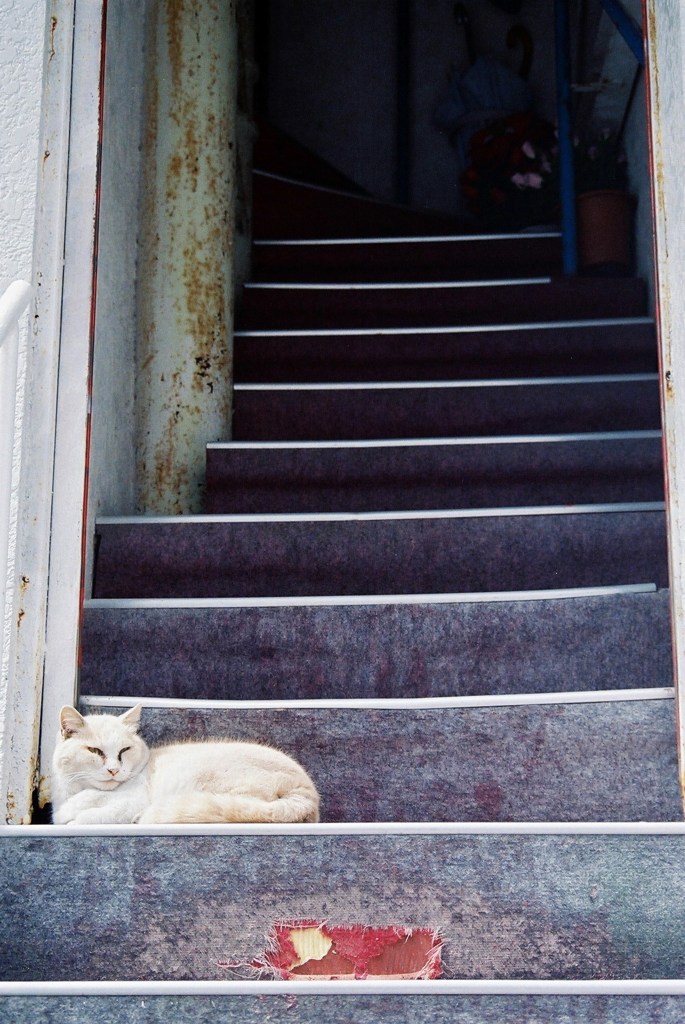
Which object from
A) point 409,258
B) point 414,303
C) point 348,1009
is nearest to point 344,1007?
point 348,1009

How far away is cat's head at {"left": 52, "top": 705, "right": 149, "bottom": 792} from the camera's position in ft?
5.16

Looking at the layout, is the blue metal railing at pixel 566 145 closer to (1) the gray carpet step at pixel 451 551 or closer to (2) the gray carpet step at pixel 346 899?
(1) the gray carpet step at pixel 451 551

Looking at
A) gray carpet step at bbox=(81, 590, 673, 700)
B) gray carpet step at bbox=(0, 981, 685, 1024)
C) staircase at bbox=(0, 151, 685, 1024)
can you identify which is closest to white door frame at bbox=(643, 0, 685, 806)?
staircase at bbox=(0, 151, 685, 1024)

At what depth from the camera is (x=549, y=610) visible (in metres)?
1.89

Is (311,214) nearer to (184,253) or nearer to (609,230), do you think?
(609,230)

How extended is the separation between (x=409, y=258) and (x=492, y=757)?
2378 millimetres

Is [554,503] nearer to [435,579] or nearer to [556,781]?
[435,579]

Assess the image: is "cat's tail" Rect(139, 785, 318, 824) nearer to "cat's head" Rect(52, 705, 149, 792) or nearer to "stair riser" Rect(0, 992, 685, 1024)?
"cat's head" Rect(52, 705, 149, 792)

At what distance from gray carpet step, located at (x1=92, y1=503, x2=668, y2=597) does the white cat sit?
58cm

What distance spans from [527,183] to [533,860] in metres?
3.27

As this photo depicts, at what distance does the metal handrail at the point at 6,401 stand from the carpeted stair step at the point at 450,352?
1.77m

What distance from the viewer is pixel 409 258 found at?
366cm

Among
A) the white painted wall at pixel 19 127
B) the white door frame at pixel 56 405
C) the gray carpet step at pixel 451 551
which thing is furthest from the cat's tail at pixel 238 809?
the white painted wall at pixel 19 127

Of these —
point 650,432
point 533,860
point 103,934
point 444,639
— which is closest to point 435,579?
point 444,639
